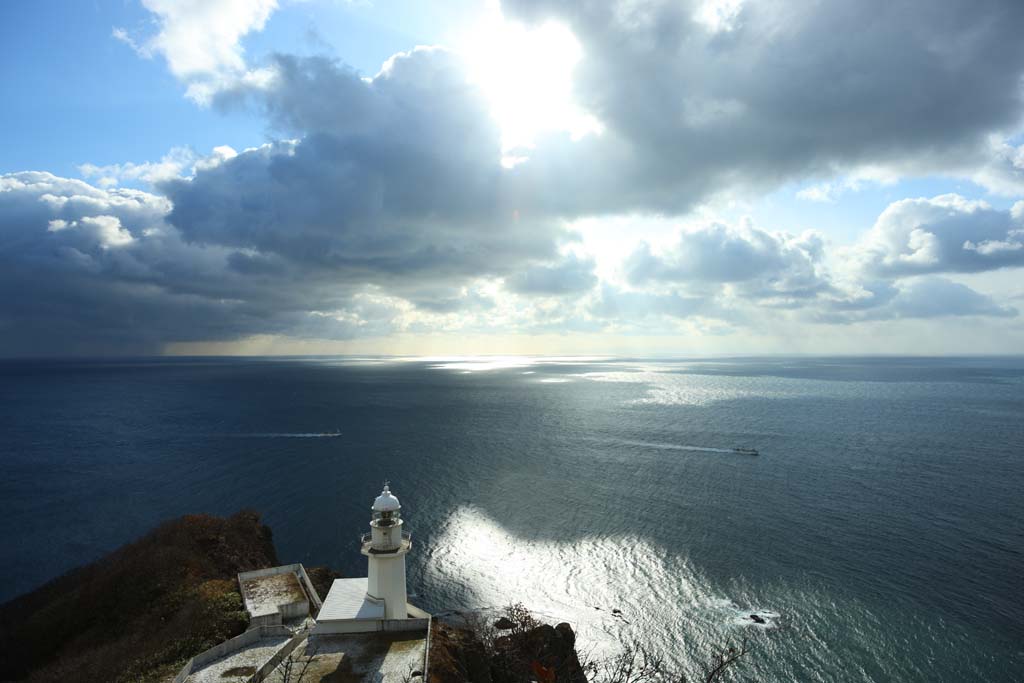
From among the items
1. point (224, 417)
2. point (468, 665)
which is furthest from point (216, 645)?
point (224, 417)

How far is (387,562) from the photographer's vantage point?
29.7 meters

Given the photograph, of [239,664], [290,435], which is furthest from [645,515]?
[290,435]

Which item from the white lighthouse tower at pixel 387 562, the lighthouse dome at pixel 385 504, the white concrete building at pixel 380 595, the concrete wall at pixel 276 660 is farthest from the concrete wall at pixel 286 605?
the lighthouse dome at pixel 385 504

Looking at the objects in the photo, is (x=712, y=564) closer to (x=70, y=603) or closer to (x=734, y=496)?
(x=734, y=496)

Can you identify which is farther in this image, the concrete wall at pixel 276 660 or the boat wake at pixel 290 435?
the boat wake at pixel 290 435

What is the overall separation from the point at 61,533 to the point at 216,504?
46.2 ft

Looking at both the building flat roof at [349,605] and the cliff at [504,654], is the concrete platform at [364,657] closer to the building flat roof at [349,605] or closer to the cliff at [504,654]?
the building flat roof at [349,605]

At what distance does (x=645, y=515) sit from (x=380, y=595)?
36426 mm

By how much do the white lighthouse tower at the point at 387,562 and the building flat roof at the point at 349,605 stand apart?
505 mm

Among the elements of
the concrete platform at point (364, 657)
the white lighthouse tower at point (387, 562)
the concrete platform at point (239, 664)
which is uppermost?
the white lighthouse tower at point (387, 562)

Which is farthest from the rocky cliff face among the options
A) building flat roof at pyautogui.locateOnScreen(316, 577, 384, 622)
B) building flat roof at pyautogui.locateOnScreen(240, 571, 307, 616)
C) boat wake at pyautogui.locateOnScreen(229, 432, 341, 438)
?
boat wake at pyautogui.locateOnScreen(229, 432, 341, 438)

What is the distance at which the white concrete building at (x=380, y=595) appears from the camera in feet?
92.6

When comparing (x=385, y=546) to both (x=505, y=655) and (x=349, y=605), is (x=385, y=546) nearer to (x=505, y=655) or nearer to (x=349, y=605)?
(x=349, y=605)

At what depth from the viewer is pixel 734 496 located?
63.6 m
